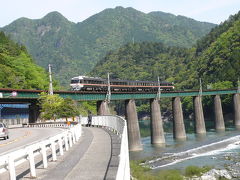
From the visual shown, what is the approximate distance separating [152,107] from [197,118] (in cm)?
1904

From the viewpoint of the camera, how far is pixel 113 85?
83375 mm

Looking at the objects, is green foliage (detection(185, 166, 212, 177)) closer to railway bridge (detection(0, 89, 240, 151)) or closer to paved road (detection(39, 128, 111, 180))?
paved road (detection(39, 128, 111, 180))

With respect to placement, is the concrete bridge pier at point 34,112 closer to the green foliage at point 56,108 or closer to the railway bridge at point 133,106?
the railway bridge at point 133,106

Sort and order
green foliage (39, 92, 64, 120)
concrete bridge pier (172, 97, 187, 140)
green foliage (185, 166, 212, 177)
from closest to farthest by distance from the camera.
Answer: green foliage (185, 166, 212, 177)
green foliage (39, 92, 64, 120)
concrete bridge pier (172, 97, 187, 140)

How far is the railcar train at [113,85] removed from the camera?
7556cm

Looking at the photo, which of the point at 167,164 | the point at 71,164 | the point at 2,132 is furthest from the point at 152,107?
the point at 71,164

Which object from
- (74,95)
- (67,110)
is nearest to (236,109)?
(74,95)


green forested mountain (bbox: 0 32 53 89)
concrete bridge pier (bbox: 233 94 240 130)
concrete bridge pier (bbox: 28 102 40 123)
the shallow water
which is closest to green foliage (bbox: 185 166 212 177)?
the shallow water

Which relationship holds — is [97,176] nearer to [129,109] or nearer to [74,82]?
[74,82]

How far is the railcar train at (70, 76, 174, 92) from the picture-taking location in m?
75.6

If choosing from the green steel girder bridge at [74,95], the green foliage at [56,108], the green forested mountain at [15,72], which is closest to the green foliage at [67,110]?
the green foliage at [56,108]

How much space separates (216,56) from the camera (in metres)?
190

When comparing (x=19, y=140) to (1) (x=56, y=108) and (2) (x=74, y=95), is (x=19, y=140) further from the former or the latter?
(2) (x=74, y=95)

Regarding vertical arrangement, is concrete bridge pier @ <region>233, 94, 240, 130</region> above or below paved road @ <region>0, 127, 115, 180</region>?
above
